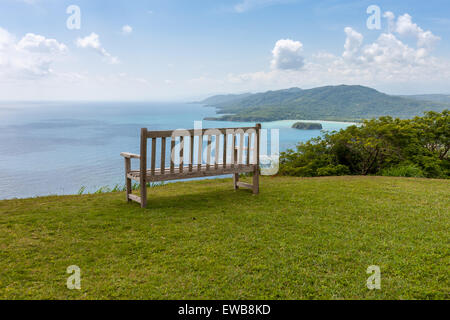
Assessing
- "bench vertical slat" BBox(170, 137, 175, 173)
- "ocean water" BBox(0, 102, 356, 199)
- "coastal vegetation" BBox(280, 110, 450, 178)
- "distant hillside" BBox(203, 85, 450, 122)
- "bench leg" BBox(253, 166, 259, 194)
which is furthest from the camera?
"distant hillside" BBox(203, 85, 450, 122)

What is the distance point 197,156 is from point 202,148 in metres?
0.17

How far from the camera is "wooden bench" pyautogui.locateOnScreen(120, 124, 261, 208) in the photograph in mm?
5094

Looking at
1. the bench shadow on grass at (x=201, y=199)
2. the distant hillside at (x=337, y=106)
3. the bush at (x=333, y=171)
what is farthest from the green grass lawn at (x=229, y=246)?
the distant hillside at (x=337, y=106)

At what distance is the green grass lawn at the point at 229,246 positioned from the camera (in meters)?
2.65

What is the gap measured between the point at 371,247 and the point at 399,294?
977mm

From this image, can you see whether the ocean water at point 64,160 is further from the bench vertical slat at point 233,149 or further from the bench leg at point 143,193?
the bench vertical slat at point 233,149

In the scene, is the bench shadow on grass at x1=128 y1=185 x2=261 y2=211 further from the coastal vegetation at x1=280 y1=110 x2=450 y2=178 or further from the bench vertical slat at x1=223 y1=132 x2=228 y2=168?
the coastal vegetation at x1=280 y1=110 x2=450 y2=178

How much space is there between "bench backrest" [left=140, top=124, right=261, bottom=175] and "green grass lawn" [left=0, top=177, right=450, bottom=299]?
27.2 inches

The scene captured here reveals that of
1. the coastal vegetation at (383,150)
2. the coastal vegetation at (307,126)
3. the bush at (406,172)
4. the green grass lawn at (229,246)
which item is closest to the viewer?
the green grass lawn at (229,246)

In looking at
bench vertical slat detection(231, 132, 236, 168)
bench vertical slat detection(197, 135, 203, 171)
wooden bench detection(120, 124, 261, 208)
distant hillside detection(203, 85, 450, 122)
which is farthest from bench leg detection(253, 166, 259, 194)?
distant hillside detection(203, 85, 450, 122)

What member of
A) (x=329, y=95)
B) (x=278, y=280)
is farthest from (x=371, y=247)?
(x=329, y=95)

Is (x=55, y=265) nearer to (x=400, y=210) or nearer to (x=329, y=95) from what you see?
(x=400, y=210)

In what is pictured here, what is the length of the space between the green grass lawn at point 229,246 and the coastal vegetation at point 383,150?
196 inches

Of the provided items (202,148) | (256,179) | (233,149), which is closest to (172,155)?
(202,148)
